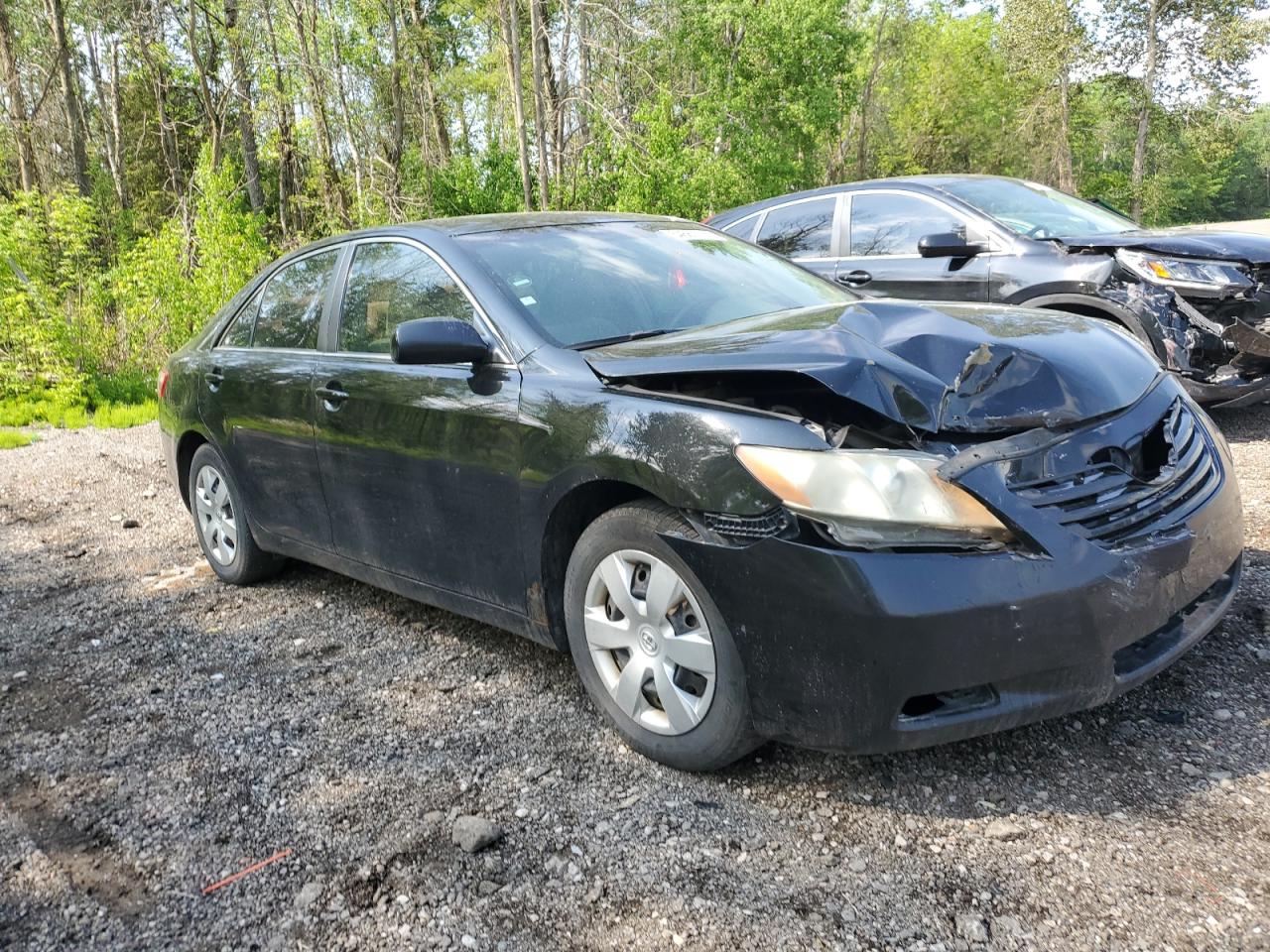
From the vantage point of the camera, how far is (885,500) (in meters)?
2.32

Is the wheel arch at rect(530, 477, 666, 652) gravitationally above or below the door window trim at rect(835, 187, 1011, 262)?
below

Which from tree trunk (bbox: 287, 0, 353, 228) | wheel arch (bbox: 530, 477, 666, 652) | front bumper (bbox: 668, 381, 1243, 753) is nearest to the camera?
front bumper (bbox: 668, 381, 1243, 753)

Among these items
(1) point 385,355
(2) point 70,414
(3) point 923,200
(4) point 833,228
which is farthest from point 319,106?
(1) point 385,355

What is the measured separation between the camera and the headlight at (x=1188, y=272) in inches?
224

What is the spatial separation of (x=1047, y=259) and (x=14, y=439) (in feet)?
30.8

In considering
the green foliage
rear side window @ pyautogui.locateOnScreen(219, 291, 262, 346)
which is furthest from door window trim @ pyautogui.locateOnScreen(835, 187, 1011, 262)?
the green foliage

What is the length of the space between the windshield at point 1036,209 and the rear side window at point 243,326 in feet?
15.3

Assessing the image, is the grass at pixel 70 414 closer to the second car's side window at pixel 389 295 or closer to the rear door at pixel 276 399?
the rear door at pixel 276 399

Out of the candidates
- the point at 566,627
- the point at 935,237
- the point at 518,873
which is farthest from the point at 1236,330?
the point at 518,873

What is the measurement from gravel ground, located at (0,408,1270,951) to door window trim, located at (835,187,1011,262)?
337 cm

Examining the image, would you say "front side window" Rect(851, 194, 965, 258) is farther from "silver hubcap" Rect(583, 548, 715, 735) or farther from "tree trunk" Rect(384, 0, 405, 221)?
"tree trunk" Rect(384, 0, 405, 221)

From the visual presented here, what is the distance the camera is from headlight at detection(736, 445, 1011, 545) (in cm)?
231

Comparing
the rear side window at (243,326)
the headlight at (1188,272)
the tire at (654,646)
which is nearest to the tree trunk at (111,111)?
the rear side window at (243,326)

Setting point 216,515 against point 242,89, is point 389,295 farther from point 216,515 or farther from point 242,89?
point 242,89
